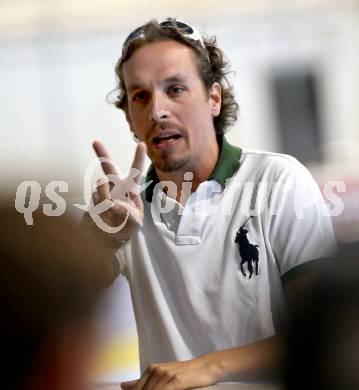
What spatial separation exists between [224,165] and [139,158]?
164mm

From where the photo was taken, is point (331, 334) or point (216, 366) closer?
→ point (331, 334)

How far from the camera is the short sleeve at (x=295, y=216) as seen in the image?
1.44m

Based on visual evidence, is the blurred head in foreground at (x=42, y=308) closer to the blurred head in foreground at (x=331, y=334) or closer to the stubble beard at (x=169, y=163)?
the blurred head in foreground at (x=331, y=334)

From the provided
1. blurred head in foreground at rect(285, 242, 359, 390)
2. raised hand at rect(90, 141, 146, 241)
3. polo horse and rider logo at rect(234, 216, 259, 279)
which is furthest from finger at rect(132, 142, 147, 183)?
blurred head in foreground at rect(285, 242, 359, 390)

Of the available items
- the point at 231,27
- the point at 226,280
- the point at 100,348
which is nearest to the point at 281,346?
the point at 226,280

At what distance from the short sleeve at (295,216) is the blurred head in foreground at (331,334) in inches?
16.7

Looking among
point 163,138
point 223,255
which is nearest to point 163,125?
point 163,138

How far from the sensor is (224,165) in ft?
4.92

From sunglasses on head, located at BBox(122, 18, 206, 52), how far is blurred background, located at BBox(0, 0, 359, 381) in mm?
14

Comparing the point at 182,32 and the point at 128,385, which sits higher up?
the point at 182,32

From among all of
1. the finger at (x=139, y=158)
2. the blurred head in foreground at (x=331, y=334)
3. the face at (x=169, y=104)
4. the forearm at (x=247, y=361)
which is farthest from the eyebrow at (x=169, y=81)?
the blurred head in foreground at (x=331, y=334)

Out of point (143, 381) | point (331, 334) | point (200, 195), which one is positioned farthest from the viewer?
point (200, 195)

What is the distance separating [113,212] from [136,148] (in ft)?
0.40

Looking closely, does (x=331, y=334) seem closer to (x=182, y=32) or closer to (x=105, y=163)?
(x=105, y=163)
